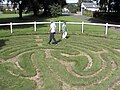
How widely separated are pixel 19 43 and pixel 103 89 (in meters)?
9.34

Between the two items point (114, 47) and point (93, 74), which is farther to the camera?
point (114, 47)

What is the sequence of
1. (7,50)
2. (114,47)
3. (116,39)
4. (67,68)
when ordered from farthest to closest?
1. (116,39)
2. (114,47)
3. (7,50)
4. (67,68)

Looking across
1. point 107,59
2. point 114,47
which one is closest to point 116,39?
point 114,47

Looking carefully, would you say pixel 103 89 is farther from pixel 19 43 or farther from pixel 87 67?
pixel 19 43

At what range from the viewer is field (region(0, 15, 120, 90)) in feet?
30.2

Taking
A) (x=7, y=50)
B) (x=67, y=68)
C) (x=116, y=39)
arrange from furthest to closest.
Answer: (x=116, y=39), (x=7, y=50), (x=67, y=68)

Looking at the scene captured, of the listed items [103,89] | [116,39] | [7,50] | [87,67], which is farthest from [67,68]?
[116,39]

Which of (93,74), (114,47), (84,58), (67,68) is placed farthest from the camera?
(114,47)

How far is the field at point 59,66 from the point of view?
920 centimetres

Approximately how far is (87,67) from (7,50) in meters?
5.59

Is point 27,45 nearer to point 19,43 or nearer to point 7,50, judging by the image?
point 19,43

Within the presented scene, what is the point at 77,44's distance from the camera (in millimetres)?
16672

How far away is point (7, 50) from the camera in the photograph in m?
14.4

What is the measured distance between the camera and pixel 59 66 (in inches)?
448
